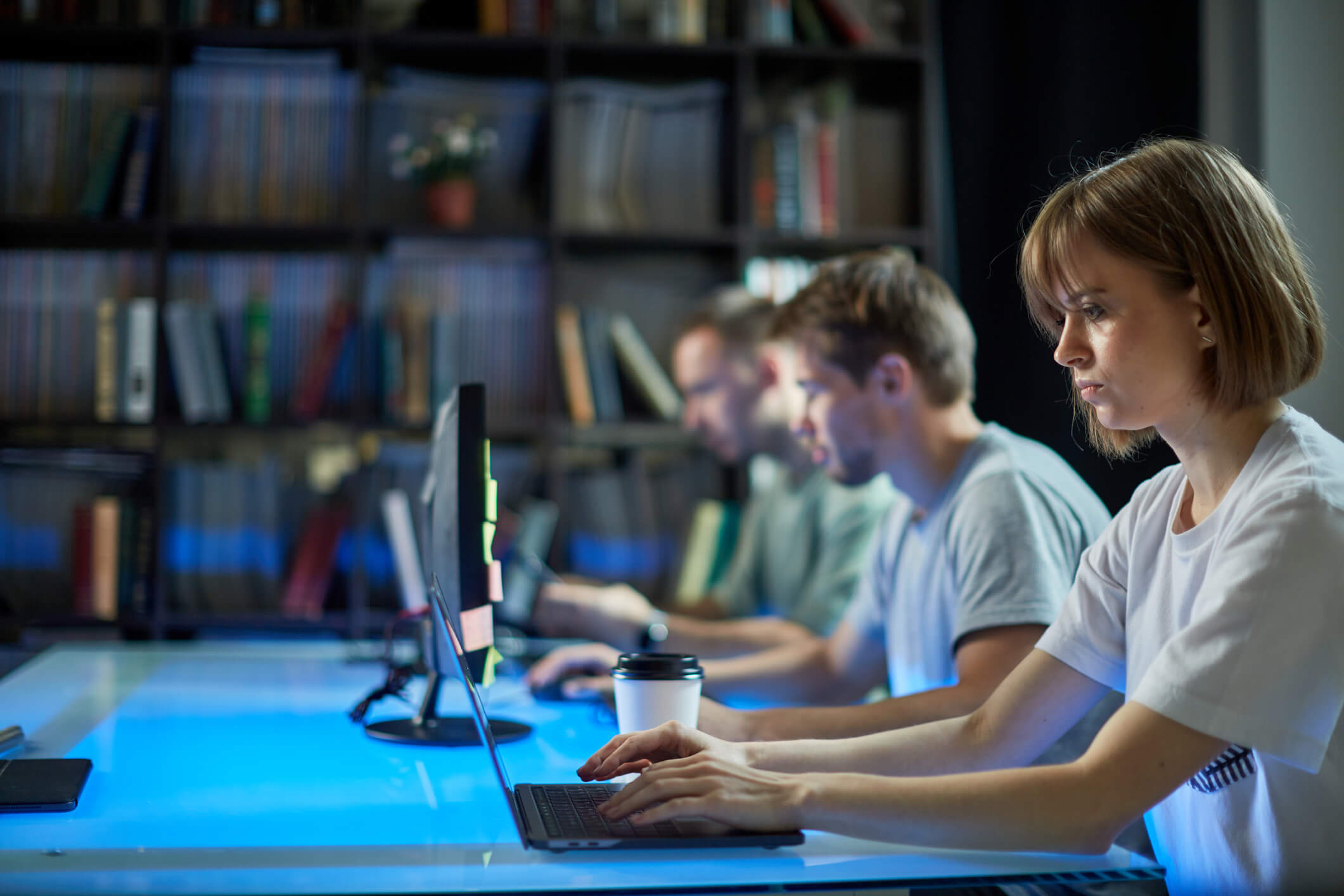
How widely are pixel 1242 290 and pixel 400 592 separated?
7.45 ft

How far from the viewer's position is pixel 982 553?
1.40 meters

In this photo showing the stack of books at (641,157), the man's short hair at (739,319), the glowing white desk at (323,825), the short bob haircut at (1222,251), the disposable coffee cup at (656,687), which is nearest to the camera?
the glowing white desk at (323,825)

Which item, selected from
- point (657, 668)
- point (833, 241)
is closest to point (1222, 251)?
point (657, 668)

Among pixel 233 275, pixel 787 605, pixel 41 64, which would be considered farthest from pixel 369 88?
pixel 787 605

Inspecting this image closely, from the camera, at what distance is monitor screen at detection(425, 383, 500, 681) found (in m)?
1.25

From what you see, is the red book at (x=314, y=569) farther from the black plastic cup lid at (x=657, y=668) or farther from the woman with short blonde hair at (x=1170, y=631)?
the woman with short blonde hair at (x=1170, y=631)

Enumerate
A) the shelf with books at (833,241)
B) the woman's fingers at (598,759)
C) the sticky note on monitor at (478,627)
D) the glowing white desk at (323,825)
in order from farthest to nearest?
the shelf with books at (833,241)
the sticky note on monitor at (478,627)
the woman's fingers at (598,759)
the glowing white desk at (323,825)

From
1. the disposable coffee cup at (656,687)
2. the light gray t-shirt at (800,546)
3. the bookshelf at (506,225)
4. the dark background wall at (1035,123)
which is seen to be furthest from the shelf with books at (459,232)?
the disposable coffee cup at (656,687)

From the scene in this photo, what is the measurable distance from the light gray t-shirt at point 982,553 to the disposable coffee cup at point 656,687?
1.24 ft

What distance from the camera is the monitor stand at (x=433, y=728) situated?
52.4 inches

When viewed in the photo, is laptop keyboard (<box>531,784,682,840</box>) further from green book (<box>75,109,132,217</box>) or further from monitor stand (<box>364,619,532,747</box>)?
green book (<box>75,109,132,217</box>)

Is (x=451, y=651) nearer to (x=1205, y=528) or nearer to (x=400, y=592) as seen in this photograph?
(x=1205, y=528)

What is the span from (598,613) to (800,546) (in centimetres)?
52

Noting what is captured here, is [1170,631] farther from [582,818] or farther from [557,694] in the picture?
[557,694]
